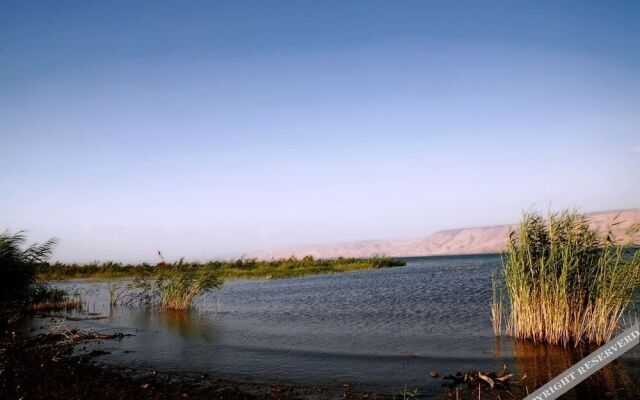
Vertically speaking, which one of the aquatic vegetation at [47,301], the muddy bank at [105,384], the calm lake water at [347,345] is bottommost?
Result: the calm lake water at [347,345]

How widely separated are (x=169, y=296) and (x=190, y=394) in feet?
60.1

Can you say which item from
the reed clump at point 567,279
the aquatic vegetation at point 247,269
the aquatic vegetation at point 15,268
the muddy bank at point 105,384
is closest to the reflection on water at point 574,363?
the reed clump at point 567,279

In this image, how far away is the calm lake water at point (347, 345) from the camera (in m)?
12.3

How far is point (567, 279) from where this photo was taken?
1483cm

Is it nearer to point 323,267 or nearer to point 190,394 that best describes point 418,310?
point 190,394

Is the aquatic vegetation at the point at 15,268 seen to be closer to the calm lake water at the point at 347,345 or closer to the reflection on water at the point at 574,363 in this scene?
the calm lake water at the point at 347,345

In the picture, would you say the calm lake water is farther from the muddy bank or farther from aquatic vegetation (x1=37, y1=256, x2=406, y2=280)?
aquatic vegetation (x1=37, y1=256, x2=406, y2=280)

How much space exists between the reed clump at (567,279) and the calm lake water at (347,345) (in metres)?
0.94

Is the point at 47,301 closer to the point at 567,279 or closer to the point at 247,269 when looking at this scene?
the point at 567,279

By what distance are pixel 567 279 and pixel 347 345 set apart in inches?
328

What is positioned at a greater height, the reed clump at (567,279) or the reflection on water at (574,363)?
the reed clump at (567,279)

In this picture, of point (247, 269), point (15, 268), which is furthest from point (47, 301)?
point (247, 269)

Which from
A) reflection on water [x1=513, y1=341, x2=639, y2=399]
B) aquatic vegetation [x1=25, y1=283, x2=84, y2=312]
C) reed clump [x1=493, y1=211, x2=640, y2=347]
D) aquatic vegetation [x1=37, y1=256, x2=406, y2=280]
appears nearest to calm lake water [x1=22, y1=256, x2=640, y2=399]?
reflection on water [x1=513, y1=341, x2=639, y2=399]

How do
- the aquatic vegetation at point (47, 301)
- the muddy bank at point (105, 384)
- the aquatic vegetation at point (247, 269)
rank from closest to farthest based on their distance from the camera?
the muddy bank at point (105, 384) → the aquatic vegetation at point (47, 301) → the aquatic vegetation at point (247, 269)
